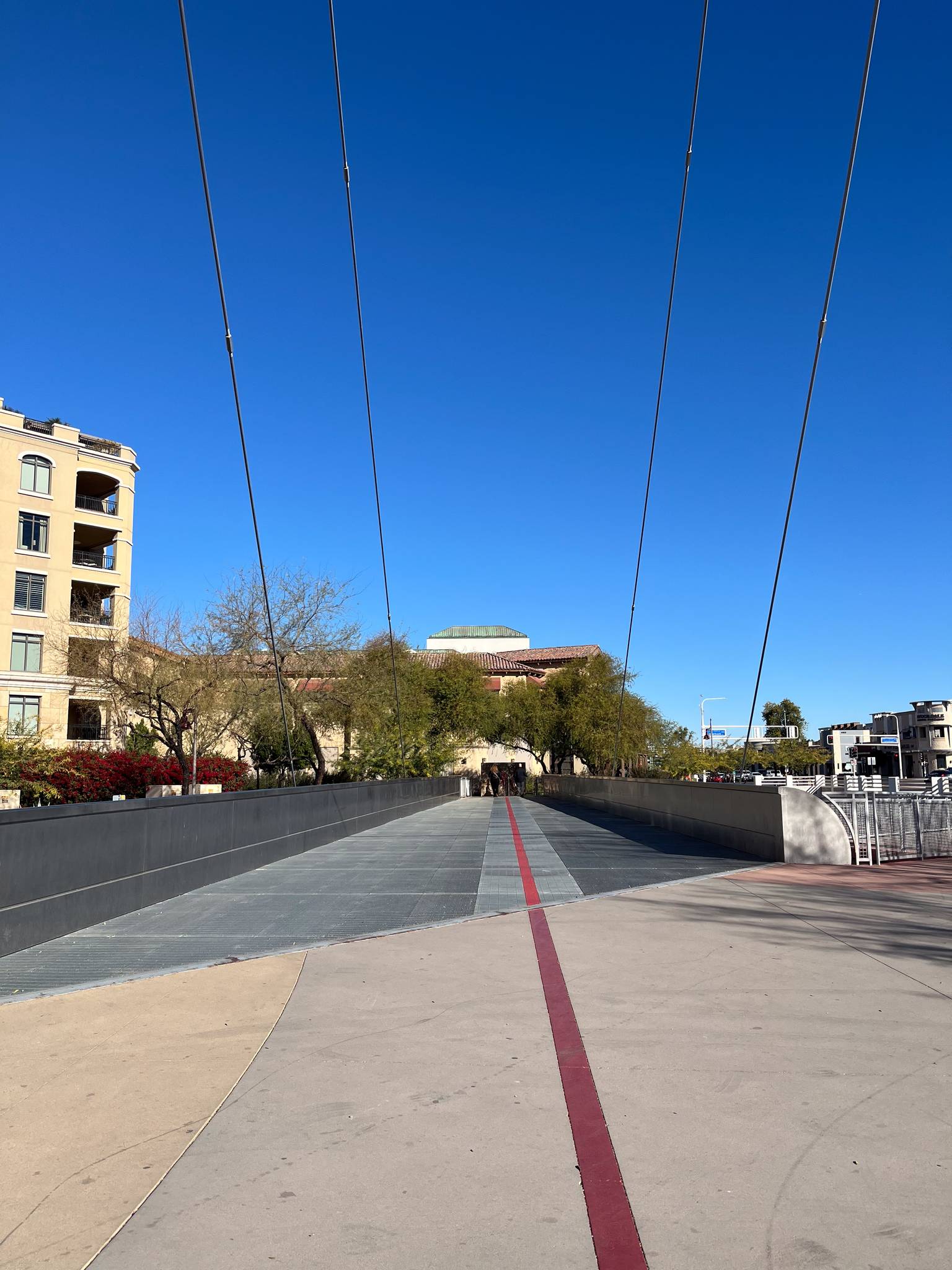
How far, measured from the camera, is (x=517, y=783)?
209ft

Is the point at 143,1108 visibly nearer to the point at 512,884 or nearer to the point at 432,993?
the point at 432,993

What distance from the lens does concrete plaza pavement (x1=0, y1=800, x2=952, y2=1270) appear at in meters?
2.79

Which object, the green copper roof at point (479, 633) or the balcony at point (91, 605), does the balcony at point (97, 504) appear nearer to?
the balcony at point (91, 605)

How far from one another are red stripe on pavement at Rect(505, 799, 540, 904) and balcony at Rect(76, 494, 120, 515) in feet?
120

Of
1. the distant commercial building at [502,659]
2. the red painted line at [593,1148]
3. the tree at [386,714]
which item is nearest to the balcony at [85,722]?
the tree at [386,714]

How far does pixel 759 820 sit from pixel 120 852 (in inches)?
333

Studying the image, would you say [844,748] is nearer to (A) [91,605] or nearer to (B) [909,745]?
(B) [909,745]

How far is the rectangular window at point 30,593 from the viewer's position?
4384 cm

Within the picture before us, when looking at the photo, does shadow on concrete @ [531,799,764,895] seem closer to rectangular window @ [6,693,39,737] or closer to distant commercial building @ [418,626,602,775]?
rectangular window @ [6,693,39,737]

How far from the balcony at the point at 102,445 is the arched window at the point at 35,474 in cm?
321

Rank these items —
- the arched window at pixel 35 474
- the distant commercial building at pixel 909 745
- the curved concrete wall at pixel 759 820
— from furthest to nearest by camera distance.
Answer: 1. the distant commercial building at pixel 909 745
2. the arched window at pixel 35 474
3. the curved concrete wall at pixel 759 820

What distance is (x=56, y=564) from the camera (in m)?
45.1

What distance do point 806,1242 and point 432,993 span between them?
10.7ft

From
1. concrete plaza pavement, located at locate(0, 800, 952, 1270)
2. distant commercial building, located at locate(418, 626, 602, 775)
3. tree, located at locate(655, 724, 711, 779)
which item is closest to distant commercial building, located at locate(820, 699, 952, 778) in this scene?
tree, located at locate(655, 724, 711, 779)
